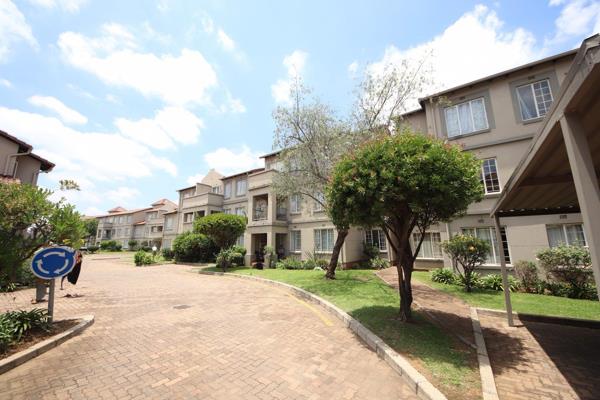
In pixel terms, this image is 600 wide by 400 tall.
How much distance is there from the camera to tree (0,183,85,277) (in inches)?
236

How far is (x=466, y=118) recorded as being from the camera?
50.1 feet

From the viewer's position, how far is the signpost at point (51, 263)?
5977mm

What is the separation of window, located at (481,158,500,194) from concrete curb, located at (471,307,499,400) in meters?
10.3

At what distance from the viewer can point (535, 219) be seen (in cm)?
1234

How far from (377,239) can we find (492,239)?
7.90m

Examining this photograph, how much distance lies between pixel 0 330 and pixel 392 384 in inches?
292

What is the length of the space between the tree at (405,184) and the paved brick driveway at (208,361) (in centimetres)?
278

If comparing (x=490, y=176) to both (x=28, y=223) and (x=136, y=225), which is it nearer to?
(x=28, y=223)

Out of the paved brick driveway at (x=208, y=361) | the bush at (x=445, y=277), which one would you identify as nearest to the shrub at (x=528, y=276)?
the bush at (x=445, y=277)

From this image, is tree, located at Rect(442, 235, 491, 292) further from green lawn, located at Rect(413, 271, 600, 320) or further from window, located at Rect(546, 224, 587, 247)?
window, located at Rect(546, 224, 587, 247)


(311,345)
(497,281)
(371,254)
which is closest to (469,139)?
(497,281)

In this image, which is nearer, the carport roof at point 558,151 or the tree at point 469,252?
the carport roof at point 558,151

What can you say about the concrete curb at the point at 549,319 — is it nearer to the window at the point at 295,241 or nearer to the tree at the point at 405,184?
the tree at the point at 405,184

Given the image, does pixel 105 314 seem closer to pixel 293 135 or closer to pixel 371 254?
pixel 293 135
